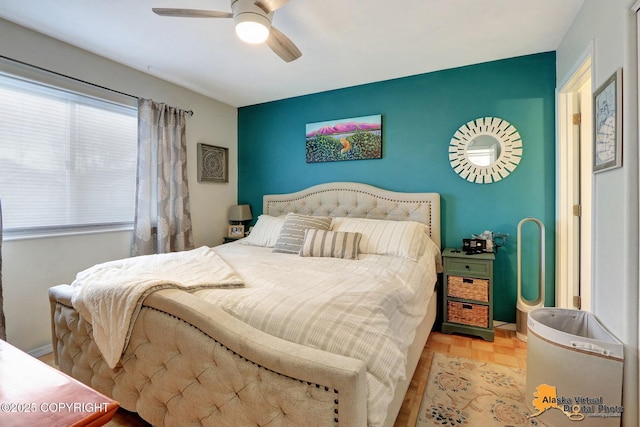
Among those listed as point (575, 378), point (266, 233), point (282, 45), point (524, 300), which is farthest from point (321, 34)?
point (524, 300)

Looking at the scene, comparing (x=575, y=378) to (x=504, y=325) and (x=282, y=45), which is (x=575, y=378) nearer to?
→ (x=504, y=325)

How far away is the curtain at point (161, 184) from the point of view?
9.93ft

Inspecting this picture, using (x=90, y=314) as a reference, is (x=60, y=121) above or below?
above

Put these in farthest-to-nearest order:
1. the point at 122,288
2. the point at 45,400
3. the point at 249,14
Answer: the point at 249,14 → the point at 122,288 → the point at 45,400

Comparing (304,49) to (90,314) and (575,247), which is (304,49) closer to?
(90,314)

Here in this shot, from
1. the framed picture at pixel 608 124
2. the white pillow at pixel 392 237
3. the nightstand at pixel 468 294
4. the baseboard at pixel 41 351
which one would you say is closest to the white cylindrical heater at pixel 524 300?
Answer: the nightstand at pixel 468 294

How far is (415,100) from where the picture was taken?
3225 mm

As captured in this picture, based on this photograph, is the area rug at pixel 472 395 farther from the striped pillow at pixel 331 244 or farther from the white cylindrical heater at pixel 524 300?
the striped pillow at pixel 331 244

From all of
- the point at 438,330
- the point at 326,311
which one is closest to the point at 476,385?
the point at 438,330

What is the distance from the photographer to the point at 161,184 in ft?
10.4

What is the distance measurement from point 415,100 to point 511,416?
2.77 m

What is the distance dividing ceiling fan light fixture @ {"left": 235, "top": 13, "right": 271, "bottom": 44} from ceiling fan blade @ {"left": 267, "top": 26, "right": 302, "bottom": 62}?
0.11 metres

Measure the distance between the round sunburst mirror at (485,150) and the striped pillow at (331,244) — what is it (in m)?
1.30

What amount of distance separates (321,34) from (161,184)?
83.7 inches
